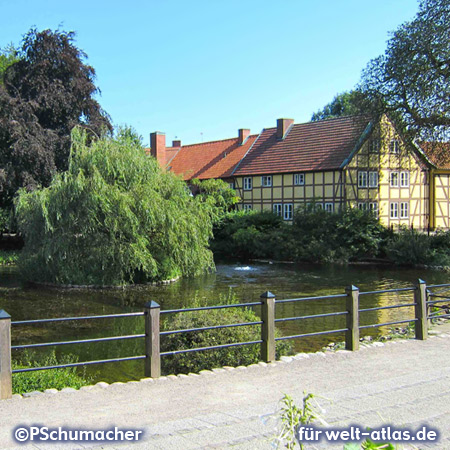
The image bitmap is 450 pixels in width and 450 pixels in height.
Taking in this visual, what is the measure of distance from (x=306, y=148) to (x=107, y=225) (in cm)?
2076

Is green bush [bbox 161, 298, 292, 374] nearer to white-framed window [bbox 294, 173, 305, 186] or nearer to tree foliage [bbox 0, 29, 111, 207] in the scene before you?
tree foliage [bbox 0, 29, 111, 207]

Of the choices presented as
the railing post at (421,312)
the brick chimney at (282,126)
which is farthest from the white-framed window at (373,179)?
the railing post at (421,312)

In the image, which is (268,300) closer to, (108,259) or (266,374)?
(266,374)

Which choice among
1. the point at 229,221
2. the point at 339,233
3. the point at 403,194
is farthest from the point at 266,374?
the point at 403,194

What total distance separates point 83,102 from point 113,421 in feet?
96.7

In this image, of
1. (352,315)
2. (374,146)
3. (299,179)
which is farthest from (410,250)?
(352,315)

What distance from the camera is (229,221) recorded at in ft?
126

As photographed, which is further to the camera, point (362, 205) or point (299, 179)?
point (299, 179)

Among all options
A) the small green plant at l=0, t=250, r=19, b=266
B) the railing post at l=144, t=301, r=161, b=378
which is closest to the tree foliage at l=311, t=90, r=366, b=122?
the small green plant at l=0, t=250, r=19, b=266

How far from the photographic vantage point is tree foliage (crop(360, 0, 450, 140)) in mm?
27730

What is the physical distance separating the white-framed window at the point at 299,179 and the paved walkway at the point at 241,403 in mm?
30157

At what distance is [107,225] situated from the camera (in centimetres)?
2177

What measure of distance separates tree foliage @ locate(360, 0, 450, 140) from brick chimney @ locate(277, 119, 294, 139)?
11.5m

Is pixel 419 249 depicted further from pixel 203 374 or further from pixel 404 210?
pixel 203 374
